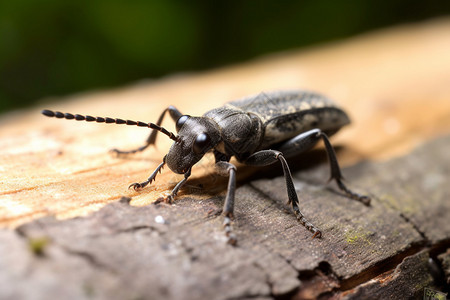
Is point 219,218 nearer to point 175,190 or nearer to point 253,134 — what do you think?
point 175,190

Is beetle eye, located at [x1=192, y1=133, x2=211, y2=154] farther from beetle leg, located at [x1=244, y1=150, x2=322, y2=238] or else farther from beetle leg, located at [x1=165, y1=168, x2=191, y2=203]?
beetle leg, located at [x1=244, y1=150, x2=322, y2=238]

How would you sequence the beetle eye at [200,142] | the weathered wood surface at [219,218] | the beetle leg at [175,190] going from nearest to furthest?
the weathered wood surface at [219,218]
the beetle leg at [175,190]
the beetle eye at [200,142]

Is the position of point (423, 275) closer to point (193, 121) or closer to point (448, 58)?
point (193, 121)

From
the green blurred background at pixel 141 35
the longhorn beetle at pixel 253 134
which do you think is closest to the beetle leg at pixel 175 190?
the longhorn beetle at pixel 253 134

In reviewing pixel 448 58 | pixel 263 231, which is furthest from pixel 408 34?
pixel 263 231

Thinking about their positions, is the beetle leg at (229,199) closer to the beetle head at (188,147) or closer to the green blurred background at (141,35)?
the beetle head at (188,147)

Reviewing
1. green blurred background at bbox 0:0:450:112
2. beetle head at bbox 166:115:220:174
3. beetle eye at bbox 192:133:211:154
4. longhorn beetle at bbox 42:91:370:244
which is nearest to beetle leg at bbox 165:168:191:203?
longhorn beetle at bbox 42:91:370:244

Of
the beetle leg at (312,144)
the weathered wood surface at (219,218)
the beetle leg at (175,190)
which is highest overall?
the beetle leg at (312,144)
